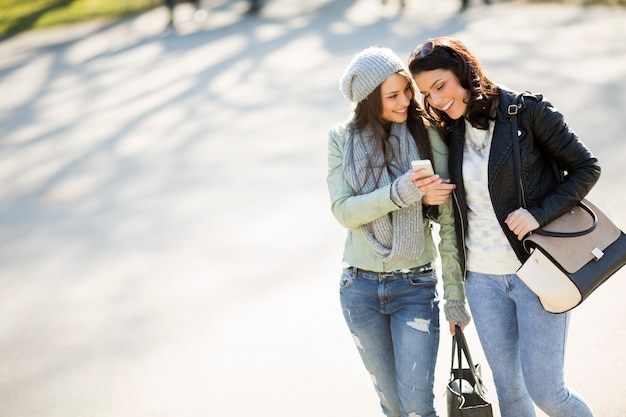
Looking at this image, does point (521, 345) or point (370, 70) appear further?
point (370, 70)

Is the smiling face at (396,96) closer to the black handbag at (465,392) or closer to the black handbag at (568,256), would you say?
the black handbag at (568,256)

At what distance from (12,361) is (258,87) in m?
6.07

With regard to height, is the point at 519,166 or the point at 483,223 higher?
the point at 519,166

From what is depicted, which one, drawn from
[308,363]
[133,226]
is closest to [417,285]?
[308,363]

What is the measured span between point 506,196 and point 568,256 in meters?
0.33

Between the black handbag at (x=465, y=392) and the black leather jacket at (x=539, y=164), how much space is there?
0.47m

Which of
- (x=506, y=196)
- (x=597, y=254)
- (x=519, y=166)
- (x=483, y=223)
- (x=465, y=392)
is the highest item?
(x=519, y=166)

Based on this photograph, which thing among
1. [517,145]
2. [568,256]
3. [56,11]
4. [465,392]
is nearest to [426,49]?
[517,145]

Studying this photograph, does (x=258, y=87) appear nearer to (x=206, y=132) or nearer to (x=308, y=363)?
(x=206, y=132)

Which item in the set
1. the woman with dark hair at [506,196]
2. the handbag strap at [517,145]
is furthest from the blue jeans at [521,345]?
the handbag strap at [517,145]

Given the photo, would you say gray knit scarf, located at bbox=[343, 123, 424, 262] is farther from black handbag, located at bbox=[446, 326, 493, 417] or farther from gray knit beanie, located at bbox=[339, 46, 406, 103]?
black handbag, located at bbox=[446, 326, 493, 417]

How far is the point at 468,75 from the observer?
10.1 ft

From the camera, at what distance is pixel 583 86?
8.63 metres

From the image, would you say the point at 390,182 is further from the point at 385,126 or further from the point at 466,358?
the point at 466,358
